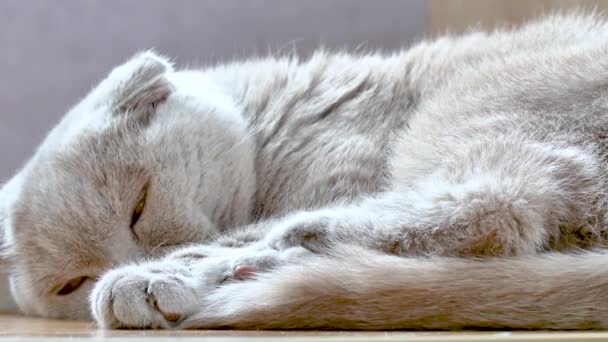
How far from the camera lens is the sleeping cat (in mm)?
1204

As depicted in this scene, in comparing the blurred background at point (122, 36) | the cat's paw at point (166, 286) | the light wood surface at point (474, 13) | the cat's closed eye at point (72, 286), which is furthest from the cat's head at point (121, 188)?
the light wood surface at point (474, 13)

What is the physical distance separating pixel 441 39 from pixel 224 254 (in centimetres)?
90

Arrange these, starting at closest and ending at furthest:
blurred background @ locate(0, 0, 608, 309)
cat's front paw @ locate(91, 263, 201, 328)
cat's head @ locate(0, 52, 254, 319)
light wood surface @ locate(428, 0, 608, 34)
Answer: cat's front paw @ locate(91, 263, 201, 328)
cat's head @ locate(0, 52, 254, 319)
blurred background @ locate(0, 0, 608, 309)
light wood surface @ locate(428, 0, 608, 34)

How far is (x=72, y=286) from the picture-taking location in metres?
1.74

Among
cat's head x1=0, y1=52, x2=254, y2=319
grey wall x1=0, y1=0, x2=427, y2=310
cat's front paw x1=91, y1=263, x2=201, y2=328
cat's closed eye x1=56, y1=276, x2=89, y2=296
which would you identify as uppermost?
grey wall x1=0, y1=0, x2=427, y2=310

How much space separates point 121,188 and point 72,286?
240 mm

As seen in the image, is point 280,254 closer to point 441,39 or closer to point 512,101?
point 512,101

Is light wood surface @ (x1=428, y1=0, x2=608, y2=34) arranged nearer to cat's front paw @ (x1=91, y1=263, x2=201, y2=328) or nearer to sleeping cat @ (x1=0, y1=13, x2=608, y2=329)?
sleeping cat @ (x1=0, y1=13, x2=608, y2=329)

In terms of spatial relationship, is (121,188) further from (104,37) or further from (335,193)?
(104,37)

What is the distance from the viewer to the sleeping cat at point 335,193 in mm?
1204

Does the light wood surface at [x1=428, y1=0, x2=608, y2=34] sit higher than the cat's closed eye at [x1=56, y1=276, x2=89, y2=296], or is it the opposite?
the light wood surface at [x1=428, y1=0, x2=608, y2=34]

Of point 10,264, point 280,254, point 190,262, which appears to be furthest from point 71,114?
point 280,254

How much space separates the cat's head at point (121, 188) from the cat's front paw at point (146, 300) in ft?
0.78

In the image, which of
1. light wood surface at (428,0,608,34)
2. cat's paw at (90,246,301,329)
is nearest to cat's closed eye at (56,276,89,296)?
cat's paw at (90,246,301,329)
